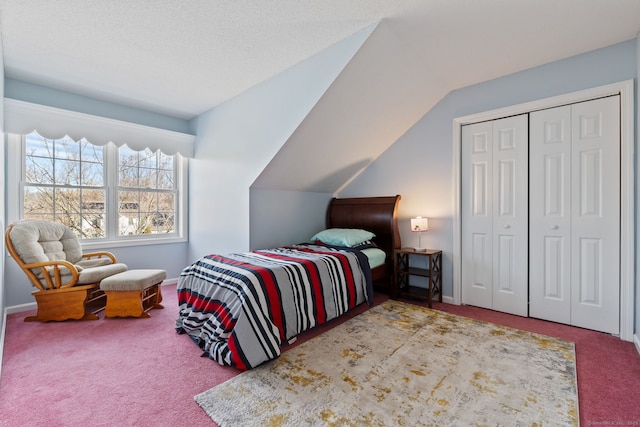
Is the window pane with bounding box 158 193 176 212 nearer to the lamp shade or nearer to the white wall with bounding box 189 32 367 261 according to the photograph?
the white wall with bounding box 189 32 367 261

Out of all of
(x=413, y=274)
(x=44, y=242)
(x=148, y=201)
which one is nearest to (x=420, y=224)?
(x=413, y=274)

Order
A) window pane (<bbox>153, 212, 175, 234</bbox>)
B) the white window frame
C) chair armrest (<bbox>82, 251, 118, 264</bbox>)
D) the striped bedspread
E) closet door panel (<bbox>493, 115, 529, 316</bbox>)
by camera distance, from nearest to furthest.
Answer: the striped bedspread
closet door panel (<bbox>493, 115, 529, 316</bbox>)
the white window frame
chair armrest (<bbox>82, 251, 118, 264</bbox>)
window pane (<bbox>153, 212, 175, 234</bbox>)

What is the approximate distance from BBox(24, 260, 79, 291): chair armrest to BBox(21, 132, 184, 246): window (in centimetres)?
90

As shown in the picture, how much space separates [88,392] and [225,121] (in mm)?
3140

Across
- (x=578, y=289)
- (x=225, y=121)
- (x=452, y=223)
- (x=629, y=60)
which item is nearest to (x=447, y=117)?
(x=452, y=223)

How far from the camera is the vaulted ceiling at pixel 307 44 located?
6.97 feet

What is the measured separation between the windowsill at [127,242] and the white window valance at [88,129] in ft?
4.03

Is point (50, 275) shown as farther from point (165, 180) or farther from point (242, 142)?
point (242, 142)

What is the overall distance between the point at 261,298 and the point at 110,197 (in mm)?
3011

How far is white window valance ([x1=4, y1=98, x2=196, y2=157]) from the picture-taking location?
3092 mm

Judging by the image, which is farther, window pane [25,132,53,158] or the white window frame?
window pane [25,132,53,158]

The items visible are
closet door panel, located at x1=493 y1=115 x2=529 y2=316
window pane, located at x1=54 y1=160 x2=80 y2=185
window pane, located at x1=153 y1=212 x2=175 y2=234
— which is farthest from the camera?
window pane, located at x1=153 y1=212 x2=175 y2=234

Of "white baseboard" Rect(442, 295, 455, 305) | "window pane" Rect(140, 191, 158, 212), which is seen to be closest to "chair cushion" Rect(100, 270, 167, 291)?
"window pane" Rect(140, 191, 158, 212)

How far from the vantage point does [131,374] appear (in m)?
1.99
